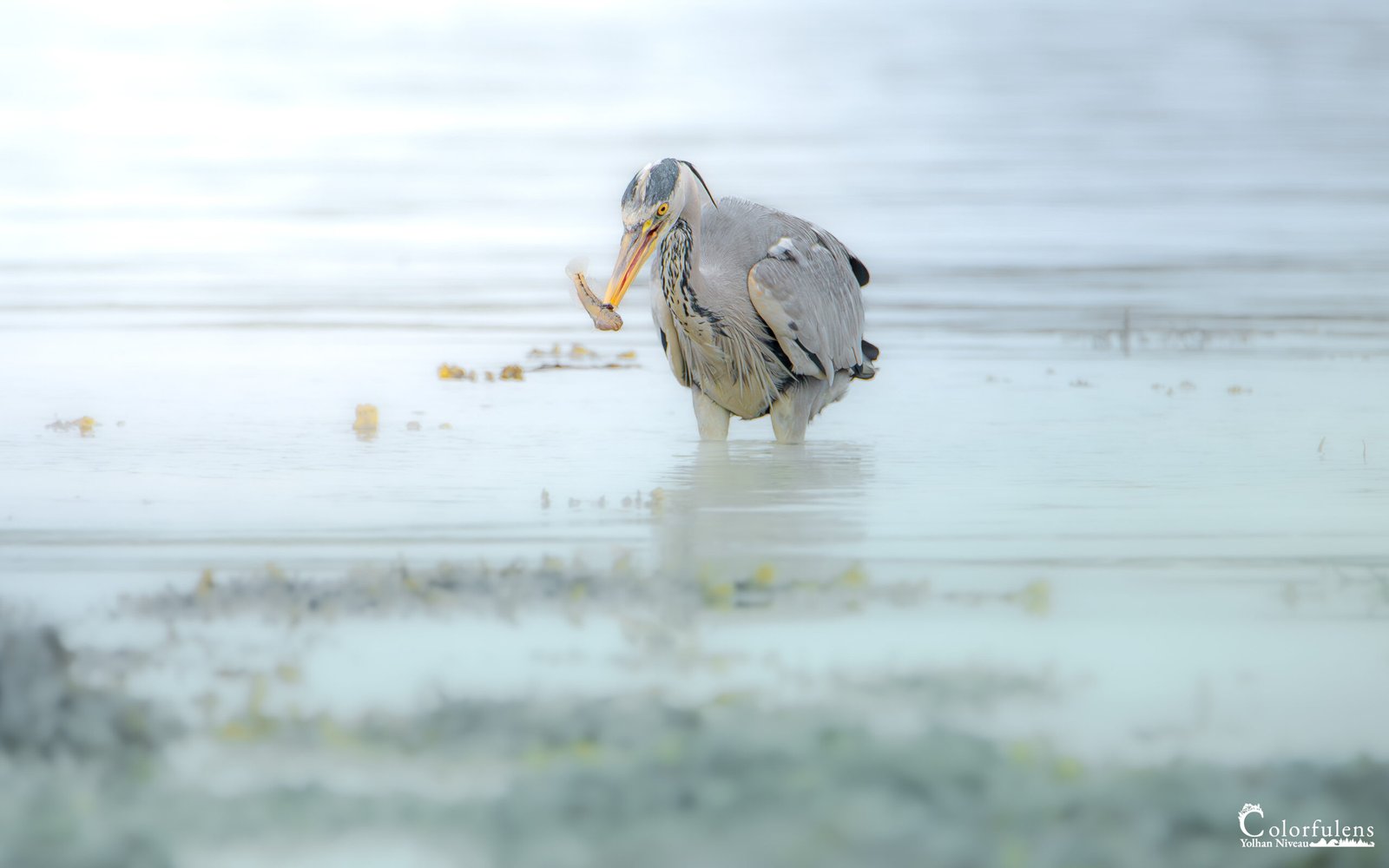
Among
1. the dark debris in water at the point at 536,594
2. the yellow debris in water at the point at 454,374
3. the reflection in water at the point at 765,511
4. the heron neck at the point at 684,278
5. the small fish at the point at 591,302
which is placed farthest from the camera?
the yellow debris in water at the point at 454,374

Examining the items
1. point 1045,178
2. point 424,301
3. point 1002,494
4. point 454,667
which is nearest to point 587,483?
point 1002,494

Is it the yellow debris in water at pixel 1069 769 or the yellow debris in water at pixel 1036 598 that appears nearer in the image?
the yellow debris in water at pixel 1069 769

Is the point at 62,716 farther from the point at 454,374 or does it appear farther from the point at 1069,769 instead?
the point at 454,374

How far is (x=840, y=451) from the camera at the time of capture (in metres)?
8.12

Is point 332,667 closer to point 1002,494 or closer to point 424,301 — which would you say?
point 1002,494

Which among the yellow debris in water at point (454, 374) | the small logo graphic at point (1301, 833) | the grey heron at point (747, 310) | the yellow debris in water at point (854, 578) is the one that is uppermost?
the grey heron at point (747, 310)

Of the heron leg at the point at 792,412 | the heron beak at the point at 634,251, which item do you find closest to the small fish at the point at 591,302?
the heron beak at the point at 634,251

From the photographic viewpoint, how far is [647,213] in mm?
7465

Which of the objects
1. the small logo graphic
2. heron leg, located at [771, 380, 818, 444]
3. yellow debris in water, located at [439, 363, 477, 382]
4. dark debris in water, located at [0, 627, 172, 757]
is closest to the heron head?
heron leg, located at [771, 380, 818, 444]

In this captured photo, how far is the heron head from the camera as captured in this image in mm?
7461

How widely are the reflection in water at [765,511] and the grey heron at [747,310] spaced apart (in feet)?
0.71

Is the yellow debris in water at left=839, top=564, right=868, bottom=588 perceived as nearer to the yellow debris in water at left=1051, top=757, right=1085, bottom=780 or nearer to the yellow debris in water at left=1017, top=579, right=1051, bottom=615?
the yellow debris in water at left=1017, top=579, right=1051, bottom=615

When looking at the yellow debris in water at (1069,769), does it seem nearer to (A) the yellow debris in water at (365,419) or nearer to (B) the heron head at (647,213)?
(B) the heron head at (647,213)

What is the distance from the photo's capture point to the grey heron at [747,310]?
7.93 m
